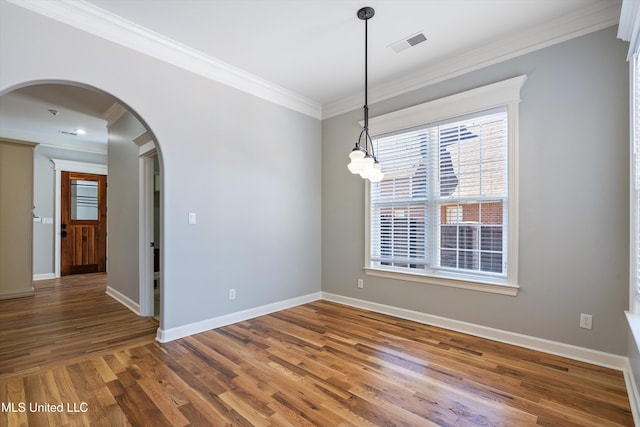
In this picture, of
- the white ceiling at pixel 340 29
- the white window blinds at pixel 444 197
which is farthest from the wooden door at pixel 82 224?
the white window blinds at pixel 444 197

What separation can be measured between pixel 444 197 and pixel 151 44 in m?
3.47

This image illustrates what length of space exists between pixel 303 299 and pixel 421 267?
1.79 metres

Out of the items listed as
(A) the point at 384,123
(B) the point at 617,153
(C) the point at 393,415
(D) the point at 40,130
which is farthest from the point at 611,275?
(D) the point at 40,130

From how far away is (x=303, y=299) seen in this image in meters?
4.51

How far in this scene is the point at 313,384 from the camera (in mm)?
2273

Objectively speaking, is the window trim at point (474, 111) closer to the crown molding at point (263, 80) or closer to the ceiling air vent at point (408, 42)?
the crown molding at point (263, 80)

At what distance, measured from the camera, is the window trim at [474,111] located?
9.71 feet

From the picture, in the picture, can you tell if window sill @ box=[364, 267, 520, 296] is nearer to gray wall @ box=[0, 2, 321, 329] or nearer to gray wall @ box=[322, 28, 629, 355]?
gray wall @ box=[322, 28, 629, 355]

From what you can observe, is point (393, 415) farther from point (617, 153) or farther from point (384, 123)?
point (384, 123)

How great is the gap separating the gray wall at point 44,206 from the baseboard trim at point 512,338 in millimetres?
6730

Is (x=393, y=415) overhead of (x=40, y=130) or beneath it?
beneath

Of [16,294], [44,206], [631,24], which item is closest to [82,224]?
[44,206]

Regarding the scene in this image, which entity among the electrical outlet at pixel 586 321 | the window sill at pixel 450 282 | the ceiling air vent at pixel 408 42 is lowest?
the electrical outlet at pixel 586 321

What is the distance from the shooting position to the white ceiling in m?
2.51
